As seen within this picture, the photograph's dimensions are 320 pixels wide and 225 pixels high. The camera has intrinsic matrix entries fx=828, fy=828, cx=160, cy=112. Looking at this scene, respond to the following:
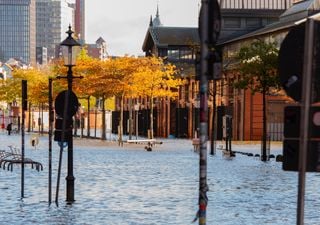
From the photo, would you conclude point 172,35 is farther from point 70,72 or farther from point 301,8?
point 70,72

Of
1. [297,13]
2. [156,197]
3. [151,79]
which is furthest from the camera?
[297,13]

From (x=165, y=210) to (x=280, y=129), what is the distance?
2316 inches

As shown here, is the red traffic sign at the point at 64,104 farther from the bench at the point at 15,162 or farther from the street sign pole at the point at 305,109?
the street sign pole at the point at 305,109

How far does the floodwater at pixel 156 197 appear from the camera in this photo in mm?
16625

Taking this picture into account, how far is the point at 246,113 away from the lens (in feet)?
242

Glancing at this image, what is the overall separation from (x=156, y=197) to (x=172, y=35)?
8781 centimetres

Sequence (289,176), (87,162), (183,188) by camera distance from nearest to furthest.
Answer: (183,188)
(289,176)
(87,162)

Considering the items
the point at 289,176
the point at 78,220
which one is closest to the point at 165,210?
the point at 78,220

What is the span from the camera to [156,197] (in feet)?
68.9

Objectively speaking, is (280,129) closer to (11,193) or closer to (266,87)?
(266,87)

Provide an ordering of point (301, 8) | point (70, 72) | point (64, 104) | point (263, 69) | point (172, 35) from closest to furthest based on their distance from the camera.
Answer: point (64, 104)
point (70, 72)
point (263, 69)
point (301, 8)
point (172, 35)

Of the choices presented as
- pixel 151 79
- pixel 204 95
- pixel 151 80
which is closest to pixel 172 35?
pixel 151 80

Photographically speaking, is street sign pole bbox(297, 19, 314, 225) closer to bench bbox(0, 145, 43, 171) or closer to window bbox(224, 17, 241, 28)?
bench bbox(0, 145, 43, 171)

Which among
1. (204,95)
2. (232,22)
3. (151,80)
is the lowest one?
(204,95)
